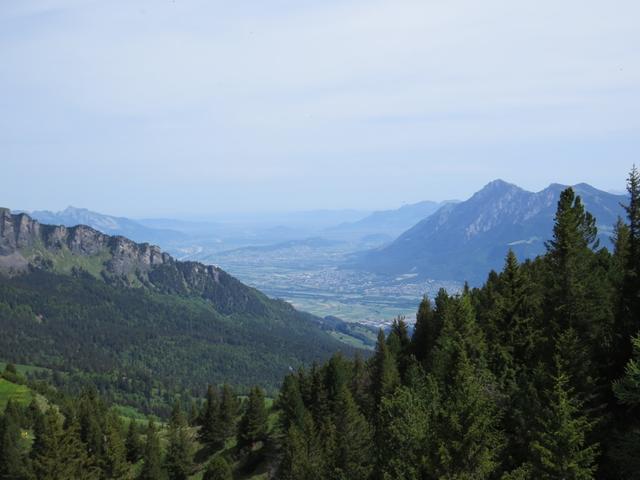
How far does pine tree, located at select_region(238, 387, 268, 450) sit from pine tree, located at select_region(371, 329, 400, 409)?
75.0 feet

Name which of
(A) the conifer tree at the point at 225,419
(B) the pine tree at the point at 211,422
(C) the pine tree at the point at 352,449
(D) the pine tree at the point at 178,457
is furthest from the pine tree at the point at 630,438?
(B) the pine tree at the point at 211,422

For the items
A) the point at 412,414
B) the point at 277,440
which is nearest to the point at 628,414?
the point at 412,414

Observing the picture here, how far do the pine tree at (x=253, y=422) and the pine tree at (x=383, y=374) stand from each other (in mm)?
22872

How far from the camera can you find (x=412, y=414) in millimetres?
37625

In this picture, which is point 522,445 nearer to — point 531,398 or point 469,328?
point 531,398

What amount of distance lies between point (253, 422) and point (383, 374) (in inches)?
1231

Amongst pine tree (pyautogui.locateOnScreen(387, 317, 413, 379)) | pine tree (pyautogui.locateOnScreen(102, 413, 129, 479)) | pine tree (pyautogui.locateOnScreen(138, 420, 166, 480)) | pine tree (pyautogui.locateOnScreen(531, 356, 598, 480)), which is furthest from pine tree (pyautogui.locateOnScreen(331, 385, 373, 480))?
pine tree (pyautogui.locateOnScreen(102, 413, 129, 479))

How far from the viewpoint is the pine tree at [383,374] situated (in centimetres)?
7057

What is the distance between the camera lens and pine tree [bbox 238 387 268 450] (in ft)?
309

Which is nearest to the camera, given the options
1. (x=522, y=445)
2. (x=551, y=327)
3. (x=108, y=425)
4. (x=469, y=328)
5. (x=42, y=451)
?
(x=522, y=445)

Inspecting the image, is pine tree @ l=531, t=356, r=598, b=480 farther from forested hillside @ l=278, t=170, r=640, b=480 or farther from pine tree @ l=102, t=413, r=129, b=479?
pine tree @ l=102, t=413, r=129, b=479

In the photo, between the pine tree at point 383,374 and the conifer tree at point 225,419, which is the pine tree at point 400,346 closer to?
the pine tree at point 383,374

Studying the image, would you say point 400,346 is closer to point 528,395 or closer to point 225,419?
point 225,419

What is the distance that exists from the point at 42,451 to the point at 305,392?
125 feet
